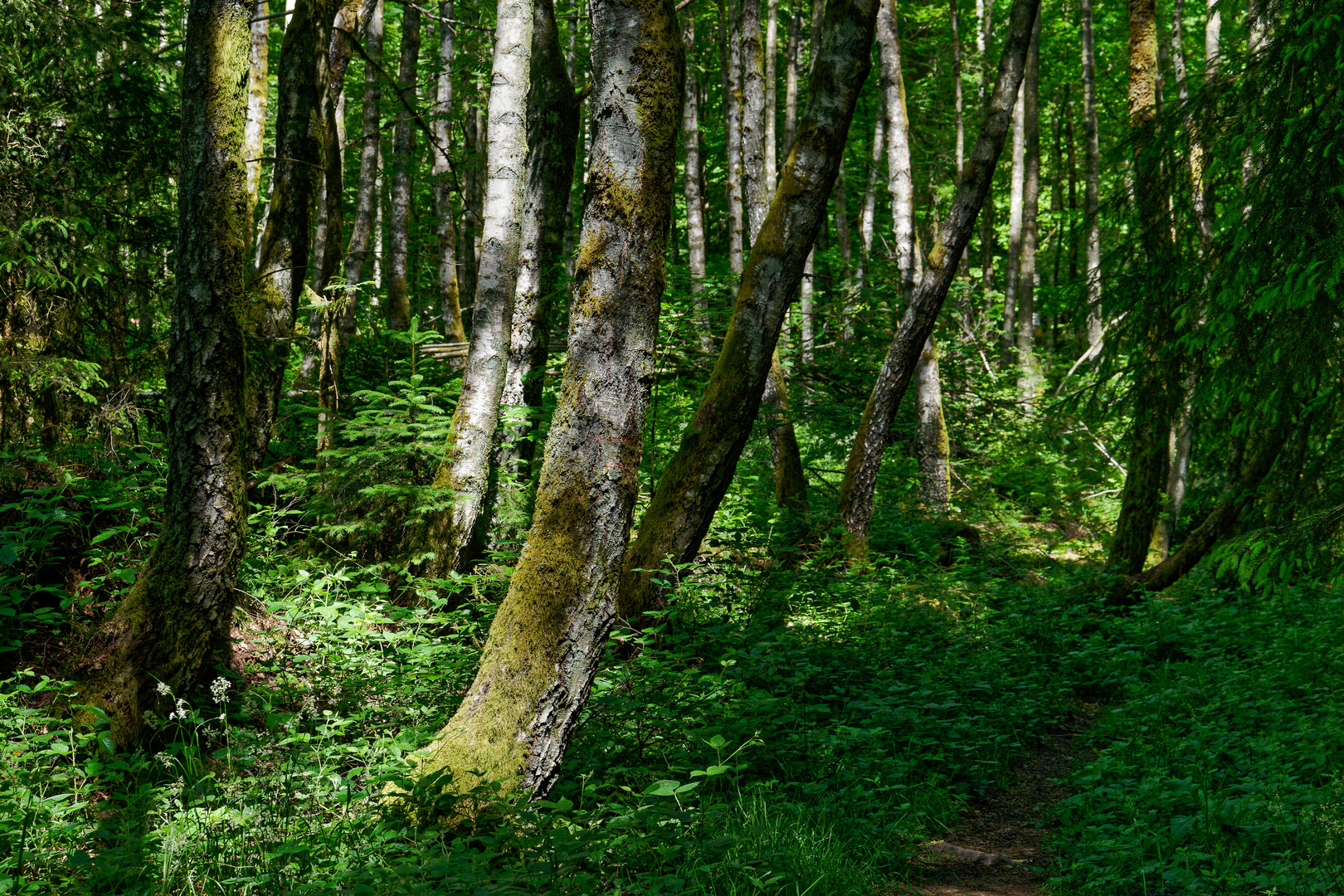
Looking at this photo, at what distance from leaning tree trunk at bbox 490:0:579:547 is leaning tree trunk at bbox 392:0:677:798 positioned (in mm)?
3211

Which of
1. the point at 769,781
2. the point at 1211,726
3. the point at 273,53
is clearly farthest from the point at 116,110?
the point at 273,53

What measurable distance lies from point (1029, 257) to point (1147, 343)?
9.63 m

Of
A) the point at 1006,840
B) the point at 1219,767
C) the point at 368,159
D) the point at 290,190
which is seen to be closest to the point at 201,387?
the point at 290,190

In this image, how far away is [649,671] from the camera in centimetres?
568

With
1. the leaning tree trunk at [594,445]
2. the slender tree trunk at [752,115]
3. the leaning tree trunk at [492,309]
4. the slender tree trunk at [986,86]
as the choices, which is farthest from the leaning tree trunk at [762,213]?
the slender tree trunk at [986,86]

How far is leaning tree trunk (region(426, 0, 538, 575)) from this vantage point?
23.5 feet

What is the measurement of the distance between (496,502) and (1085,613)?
21.7ft

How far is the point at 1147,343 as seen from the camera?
8477 millimetres

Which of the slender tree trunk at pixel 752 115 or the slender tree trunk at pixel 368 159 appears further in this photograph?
the slender tree trunk at pixel 368 159

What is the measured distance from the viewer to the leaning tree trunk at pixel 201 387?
16.6ft

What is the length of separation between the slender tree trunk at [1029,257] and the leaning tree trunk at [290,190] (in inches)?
481

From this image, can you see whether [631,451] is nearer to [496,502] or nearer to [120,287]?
[496,502]

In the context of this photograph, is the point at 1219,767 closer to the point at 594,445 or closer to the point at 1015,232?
the point at 594,445

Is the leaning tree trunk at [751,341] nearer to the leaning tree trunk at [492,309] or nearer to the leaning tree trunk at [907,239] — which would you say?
the leaning tree trunk at [492,309]
